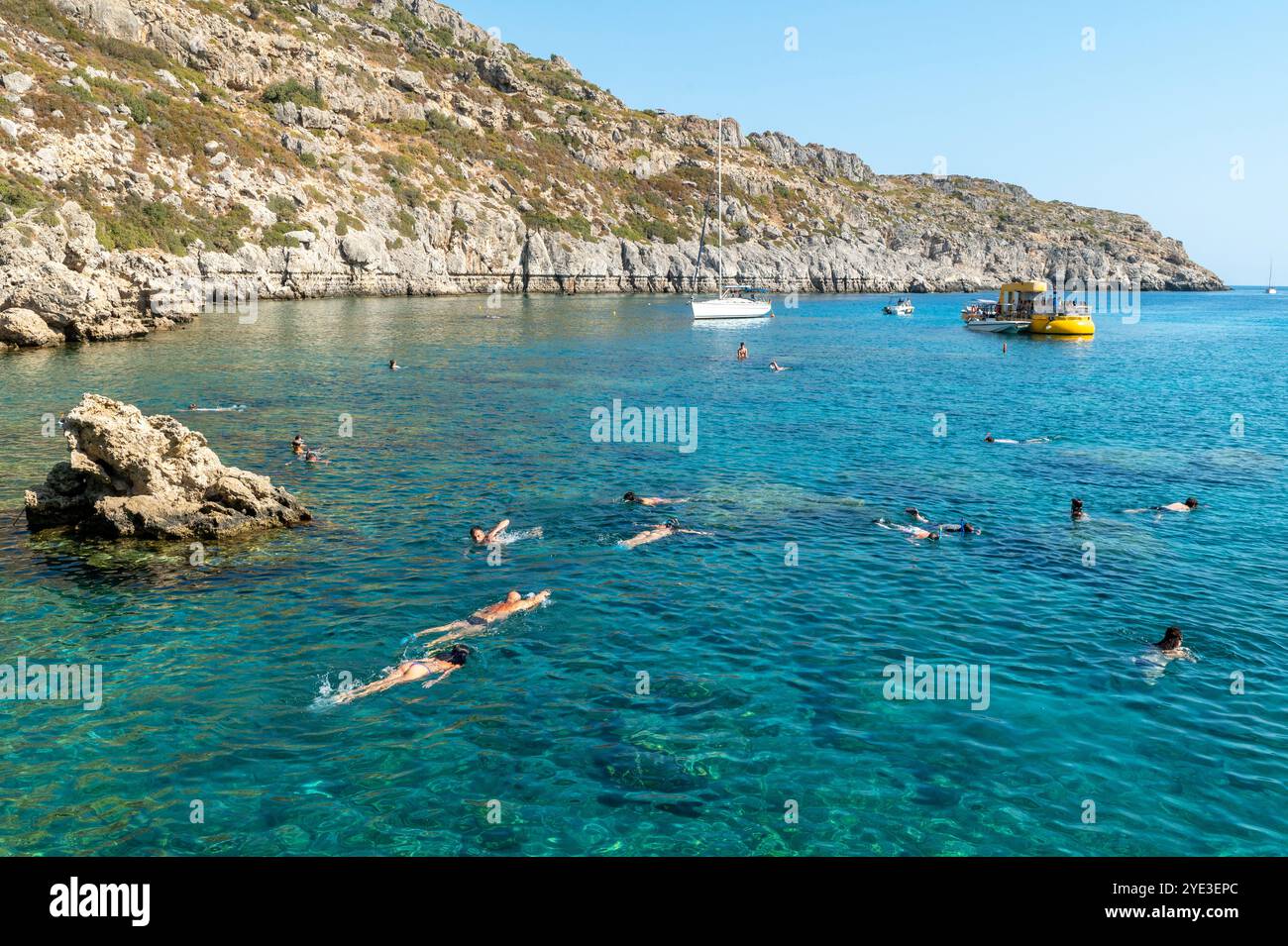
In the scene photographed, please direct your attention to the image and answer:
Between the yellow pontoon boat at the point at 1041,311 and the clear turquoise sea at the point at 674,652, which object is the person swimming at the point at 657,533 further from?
the yellow pontoon boat at the point at 1041,311

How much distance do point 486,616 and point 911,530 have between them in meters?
12.5

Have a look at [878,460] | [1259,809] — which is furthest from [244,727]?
[878,460]

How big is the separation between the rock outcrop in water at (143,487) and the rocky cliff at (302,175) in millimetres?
43828

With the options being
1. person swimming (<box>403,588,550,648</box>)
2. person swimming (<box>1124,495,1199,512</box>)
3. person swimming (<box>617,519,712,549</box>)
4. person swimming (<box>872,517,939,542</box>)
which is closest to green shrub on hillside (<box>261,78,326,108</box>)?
person swimming (<box>617,519,712,549</box>)

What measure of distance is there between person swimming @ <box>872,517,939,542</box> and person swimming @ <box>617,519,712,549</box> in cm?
526

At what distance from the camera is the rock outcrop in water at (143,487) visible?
22.1m

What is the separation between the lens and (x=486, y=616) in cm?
1767

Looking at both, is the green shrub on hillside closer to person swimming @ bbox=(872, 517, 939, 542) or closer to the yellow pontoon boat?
the yellow pontoon boat

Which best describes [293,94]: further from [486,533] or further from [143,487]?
[486,533]

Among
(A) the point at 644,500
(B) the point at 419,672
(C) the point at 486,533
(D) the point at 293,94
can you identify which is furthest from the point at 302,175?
(B) the point at 419,672

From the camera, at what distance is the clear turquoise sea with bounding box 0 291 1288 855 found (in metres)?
11.5

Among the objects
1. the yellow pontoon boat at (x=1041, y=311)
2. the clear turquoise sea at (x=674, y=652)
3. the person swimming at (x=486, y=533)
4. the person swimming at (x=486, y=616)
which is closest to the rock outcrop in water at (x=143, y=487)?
the clear turquoise sea at (x=674, y=652)
